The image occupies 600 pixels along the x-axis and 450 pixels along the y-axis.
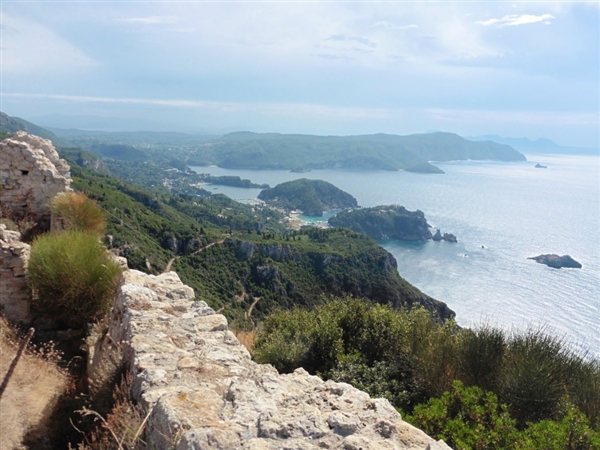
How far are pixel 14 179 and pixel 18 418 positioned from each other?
318 inches

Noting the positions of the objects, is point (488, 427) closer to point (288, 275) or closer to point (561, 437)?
point (561, 437)

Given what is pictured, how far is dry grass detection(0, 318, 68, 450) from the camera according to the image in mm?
4398

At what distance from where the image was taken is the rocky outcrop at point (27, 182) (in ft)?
33.8

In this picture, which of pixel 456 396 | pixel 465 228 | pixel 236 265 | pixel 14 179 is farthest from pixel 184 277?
pixel 465 228

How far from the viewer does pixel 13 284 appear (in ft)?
21.4

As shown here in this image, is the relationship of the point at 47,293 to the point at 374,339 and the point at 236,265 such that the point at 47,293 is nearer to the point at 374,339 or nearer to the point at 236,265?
the point at 374,339

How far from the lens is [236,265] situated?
56.5 metres

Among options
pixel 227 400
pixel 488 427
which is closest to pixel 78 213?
pixel 227 400

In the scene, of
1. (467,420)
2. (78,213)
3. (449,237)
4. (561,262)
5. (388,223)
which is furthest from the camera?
(388,223)

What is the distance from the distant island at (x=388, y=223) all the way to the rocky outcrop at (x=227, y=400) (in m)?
121

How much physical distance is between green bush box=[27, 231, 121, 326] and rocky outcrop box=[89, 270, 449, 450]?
1651 millimetres

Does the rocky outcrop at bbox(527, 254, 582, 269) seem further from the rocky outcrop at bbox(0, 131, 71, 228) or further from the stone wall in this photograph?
the stone wall

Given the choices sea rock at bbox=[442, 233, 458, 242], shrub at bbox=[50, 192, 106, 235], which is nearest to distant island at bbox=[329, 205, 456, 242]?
sea rock at bbox=[442, 233, 458, 242]

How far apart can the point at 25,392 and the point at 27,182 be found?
753 cm
